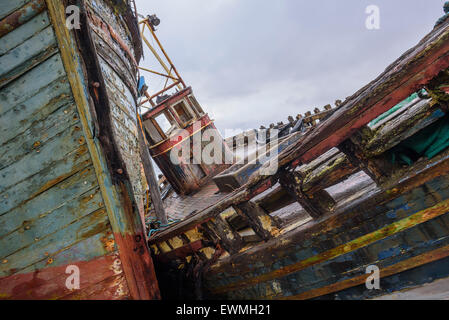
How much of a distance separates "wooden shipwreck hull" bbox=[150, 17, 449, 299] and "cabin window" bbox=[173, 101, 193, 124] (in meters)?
6.53

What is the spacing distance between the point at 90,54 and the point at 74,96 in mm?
434

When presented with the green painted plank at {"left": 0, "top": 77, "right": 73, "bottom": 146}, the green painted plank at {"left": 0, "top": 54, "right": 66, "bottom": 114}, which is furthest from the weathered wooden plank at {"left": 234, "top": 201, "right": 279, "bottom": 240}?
the green painted plank at {"left": 0, "top": 54, "right": 66, "bottom": 114}

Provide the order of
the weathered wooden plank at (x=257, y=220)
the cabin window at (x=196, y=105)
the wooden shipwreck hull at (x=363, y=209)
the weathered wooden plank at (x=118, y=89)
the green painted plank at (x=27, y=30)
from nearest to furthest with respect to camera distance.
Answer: the wooden shipwreck hull at (x=363, y=209)
the green painted plank at (x=27, y=30)
the weathered wooden plank at (x=257, y=220)
the weathered wooden plank at (x=118, y=89)
the cabin window at (x=196, y=105)

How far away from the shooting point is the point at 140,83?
5.61m

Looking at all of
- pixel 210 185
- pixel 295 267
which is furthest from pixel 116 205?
pixel 210 185

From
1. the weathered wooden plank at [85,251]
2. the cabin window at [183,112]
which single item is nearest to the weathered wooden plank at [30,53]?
the weathered wooden plank at [85,251]

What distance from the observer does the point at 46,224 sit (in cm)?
207

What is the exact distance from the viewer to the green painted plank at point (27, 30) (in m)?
1.99

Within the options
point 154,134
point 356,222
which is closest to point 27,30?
point 356,222

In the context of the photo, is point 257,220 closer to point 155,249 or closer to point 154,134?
point 155,249

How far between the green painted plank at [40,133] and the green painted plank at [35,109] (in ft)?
0.12

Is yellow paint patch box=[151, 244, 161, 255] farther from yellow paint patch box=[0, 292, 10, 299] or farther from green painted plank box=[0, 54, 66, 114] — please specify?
green painted plank box=[0, 54, 66, 114]

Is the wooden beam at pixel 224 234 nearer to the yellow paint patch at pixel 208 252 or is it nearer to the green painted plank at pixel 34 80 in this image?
the yellow paint patch at pixel 208 252

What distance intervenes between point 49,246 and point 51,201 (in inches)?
15.7
